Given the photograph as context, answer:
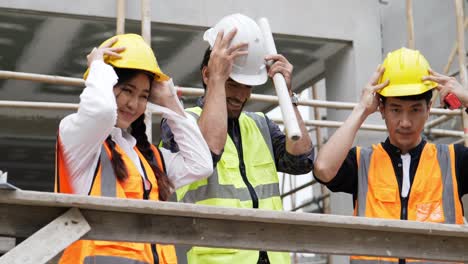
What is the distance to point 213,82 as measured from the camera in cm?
397

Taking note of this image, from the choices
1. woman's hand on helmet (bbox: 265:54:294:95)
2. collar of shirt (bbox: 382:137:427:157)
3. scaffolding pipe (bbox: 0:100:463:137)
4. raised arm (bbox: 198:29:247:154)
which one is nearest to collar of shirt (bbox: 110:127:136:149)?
raised arm (bbox: 198:29:247:154)

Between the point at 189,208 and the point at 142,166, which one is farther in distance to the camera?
the point at 142,166

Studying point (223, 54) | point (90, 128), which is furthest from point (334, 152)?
point (90, 128)

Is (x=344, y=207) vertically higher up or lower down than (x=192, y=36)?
lower down

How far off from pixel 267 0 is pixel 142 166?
183 inches

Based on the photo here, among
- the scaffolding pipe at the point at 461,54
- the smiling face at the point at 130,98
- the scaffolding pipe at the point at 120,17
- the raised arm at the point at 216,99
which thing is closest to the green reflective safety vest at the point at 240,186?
the raised arm at the point at 216,99

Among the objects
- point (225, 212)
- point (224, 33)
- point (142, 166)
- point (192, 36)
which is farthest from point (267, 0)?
point (225, 212)

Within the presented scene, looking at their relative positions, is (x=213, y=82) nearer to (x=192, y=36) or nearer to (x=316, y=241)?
(x=316, y=241)

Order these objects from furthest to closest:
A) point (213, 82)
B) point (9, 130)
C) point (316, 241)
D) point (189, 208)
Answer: point (9, 130), point (213, 82), point (316, 241), point (189, 208)

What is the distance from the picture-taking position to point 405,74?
14.3 feet

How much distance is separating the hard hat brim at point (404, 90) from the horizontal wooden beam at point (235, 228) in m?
1.02

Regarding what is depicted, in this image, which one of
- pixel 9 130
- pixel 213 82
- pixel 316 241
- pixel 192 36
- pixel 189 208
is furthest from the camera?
pixel 9 130

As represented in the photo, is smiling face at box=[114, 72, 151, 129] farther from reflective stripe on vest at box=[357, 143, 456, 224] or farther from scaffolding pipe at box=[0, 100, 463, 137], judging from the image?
scaffolding pipe at box=[0, 100, 463, 137]

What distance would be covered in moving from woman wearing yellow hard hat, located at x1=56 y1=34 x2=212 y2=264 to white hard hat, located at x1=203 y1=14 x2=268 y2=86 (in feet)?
1.36
